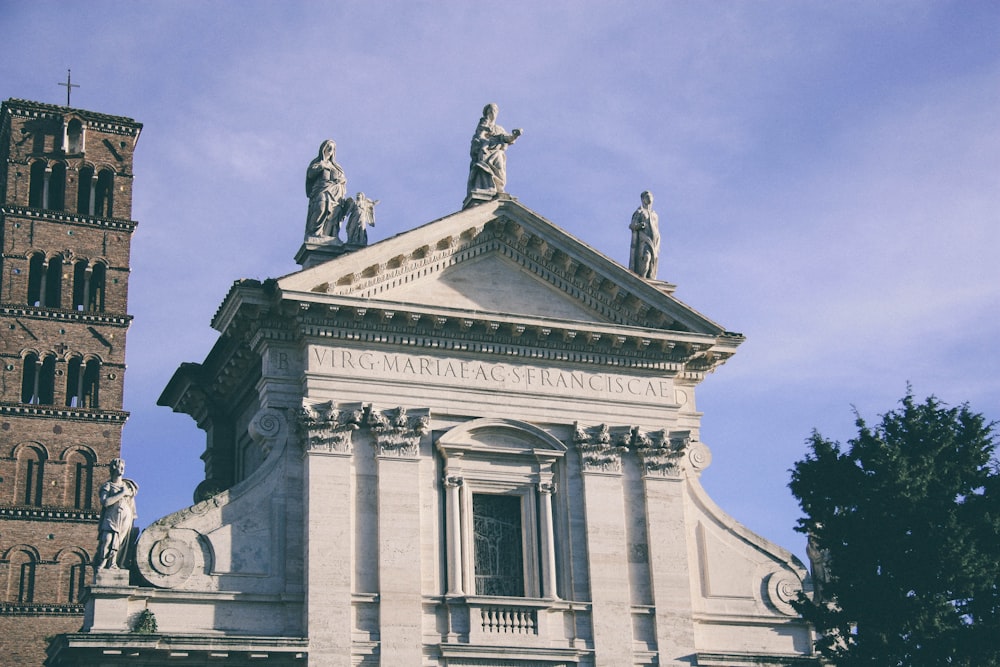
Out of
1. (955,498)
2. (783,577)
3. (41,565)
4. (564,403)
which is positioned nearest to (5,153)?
(41,565)

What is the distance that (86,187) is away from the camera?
5169cm

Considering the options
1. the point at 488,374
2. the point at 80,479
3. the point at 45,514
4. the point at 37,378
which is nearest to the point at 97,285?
the point at 37,378

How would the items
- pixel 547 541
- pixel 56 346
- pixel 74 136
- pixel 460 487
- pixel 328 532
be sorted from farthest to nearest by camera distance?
1. pixel 74 136
2. pixel 56 346
3. pixel 547 541
4. pixel 460 487
5. pixel 328 532

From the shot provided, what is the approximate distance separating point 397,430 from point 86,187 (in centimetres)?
2836

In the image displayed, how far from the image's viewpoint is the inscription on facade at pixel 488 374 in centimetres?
2747

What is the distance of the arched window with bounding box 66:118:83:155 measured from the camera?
169 feet

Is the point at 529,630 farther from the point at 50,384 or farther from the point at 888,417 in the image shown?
the point at 50,384

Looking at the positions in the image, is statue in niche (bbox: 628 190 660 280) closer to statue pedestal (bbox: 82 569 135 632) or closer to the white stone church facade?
the white stone church facade

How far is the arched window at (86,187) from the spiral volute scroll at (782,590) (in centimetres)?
3082

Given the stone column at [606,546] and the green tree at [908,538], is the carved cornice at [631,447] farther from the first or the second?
the green tree at [908,538]

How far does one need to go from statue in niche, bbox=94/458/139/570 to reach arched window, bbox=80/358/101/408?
79.0 ft

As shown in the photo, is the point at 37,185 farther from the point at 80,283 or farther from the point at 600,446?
the point at 600,446

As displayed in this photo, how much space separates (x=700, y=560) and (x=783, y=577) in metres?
1.76

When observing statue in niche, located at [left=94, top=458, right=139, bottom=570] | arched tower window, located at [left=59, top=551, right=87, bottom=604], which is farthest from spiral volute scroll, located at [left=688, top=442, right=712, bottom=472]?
arched tower window, located at [left=59, top=551, right=87, bottom=604]
